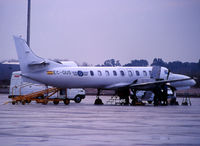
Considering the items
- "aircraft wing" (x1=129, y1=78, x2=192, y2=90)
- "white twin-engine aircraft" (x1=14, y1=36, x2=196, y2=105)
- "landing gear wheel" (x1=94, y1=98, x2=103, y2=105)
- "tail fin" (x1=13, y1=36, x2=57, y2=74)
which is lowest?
"landing gear wheel" (x1=94, y1=98, x2=103, y2=105)

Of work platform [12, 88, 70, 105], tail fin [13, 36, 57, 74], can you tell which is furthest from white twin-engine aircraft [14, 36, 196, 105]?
work platform [12, 88, 70, 105]

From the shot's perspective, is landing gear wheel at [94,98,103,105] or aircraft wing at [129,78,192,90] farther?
aircraft wing at [129,78,192,90]

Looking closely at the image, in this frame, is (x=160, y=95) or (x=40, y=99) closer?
(x=160, y=95)

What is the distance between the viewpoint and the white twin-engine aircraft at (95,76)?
42.8 m

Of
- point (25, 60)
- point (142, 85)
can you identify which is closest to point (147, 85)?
point (142, 85)

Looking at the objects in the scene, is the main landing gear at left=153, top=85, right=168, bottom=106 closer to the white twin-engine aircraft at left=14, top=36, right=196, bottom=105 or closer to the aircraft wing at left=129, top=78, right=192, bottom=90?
the white twin-engine aircraft at left=14, top=36, right=196, bottom=105

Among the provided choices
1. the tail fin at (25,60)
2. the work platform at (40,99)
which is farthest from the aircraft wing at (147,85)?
the tail fin at (25,60)

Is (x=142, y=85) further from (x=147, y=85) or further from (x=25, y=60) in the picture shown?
(x=25, y=60)

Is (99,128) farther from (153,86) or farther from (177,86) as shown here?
(177,86)

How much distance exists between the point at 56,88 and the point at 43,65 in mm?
3842

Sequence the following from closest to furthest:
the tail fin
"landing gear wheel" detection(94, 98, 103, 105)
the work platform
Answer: the tail fin, the work platform, "landing gear wheel" detection(94, 98, 103, 105)

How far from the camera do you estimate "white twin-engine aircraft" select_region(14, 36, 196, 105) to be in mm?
42844

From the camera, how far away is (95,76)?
148 feet

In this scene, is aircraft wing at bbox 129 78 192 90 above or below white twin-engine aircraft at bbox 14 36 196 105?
below
